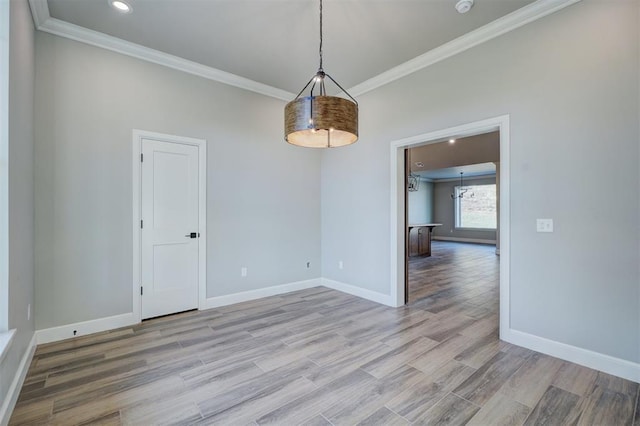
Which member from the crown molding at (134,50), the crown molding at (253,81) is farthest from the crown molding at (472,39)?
the crown molding at (134,50)

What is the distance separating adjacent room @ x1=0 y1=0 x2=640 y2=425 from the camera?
6.89ft

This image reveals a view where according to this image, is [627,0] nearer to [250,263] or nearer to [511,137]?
[511,137]

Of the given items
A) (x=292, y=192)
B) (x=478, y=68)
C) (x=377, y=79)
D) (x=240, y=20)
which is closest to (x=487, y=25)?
(x=478, y=68)

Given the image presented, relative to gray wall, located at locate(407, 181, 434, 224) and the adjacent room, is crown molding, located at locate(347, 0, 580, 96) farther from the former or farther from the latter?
gray wall, located at locate(407, 181, 434, 224)

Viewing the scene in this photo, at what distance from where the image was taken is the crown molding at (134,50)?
110 inches

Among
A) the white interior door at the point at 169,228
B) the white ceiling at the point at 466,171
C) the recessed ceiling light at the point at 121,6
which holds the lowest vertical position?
the white interior door at the point at 169,228

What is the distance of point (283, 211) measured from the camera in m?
4.68

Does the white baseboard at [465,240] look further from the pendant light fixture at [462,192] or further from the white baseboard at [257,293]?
the white baseboard at [257,293]

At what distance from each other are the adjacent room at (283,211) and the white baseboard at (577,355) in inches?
0.8

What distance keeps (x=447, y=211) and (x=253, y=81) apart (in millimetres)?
11858

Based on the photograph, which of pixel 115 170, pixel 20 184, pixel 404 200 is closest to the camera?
pixel 20 184

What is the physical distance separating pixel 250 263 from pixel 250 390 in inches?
90.4

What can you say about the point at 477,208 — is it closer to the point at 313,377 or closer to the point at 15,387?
the point at 313,377

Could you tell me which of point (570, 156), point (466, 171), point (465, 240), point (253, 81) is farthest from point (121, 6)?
point (465, 240)
